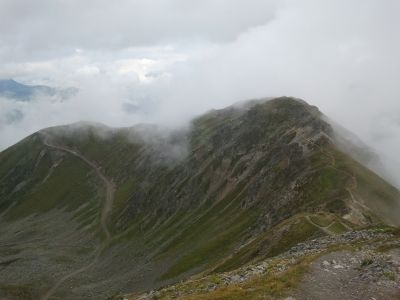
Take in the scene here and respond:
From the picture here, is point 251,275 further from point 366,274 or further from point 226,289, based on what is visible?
point 366,274

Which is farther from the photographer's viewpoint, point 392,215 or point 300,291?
point 392,215

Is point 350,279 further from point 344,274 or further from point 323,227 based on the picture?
point 323,227

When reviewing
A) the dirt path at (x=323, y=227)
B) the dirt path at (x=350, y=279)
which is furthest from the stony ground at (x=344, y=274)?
the dirt path at (x=323, y=227)

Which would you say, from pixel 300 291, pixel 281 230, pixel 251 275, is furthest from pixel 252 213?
pixel 300 291

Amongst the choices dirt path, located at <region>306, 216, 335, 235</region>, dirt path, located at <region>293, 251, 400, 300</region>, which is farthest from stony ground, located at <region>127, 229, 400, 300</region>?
dirt path, located at <region>306, 216, 335, 235</region>

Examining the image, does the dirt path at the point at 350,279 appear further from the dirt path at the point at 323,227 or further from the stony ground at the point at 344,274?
the dirt path at the point at 323,227

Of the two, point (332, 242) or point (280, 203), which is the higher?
point (332, 242)

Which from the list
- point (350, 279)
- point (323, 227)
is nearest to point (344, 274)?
point (350, 279)

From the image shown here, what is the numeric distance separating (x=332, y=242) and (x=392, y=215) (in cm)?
8227

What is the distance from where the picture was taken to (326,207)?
127 m

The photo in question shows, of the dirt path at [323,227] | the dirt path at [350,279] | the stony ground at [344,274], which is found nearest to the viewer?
the dirt path at [350,279]

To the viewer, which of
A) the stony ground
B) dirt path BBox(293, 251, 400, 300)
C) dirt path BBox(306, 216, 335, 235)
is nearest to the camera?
dirt path BBox(293, 251, 400, 300)

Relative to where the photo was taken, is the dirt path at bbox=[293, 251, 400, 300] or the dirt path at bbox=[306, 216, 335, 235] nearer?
the dirt path at bbox=[293, 251, 400, 300]

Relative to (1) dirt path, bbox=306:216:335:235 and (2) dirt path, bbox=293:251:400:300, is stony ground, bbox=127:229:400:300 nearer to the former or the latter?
(2) dirt path, bbox=293:251:400:300
